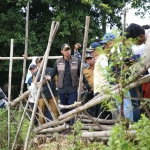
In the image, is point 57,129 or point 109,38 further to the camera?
point 57,129

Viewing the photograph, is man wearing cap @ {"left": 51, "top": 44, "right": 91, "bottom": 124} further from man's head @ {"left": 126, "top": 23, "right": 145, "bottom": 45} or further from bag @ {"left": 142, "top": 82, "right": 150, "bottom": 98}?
man's head @ {"left": 126, "top": 23, "right": 145, "bottom": 45}

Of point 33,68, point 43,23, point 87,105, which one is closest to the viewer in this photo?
point 87,105

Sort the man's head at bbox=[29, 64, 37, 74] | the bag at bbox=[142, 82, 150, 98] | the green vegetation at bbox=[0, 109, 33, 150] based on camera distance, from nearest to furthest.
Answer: the bag at bbox=[142, 82, 150, 98], the green vegetation at bbox=[0, 109, 33, 150], the man's head at bbox=[29, 64, 37, 74]

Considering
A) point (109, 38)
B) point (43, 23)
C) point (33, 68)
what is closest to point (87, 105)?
point (109, 38)

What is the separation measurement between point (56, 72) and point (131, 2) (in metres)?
9.84

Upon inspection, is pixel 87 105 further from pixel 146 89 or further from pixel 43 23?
pixel 43 23

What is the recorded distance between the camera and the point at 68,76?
627cm

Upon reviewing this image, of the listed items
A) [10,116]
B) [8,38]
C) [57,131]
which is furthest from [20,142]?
[8,38]

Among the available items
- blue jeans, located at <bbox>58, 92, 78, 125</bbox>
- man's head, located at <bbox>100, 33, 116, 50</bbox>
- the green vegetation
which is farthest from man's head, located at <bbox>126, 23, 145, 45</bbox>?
the green vegetation

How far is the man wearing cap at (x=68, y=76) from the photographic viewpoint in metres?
6.20

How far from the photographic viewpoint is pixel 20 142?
696 cm

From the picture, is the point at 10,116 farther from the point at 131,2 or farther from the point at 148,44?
the point at 131,2

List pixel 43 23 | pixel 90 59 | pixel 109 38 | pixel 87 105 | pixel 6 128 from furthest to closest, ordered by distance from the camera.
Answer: pixel 43 23 < pixel 6 128 < pixel 90 59 < pixel 87 105 < pixel 109 38

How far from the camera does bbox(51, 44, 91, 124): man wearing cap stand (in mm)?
6199
